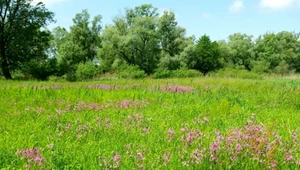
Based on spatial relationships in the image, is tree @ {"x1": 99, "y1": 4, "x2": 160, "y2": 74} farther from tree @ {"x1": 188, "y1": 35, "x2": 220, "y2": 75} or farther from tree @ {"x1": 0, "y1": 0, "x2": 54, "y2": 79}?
tree @ {"x1": 0, "y1": 0, "x2": 54, "y2": 79}

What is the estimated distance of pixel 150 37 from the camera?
5619 cm

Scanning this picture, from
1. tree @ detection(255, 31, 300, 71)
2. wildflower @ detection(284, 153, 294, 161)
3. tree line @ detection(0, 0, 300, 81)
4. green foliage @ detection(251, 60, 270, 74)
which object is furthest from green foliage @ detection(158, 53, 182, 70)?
wildflower @ detection(284, 153, 294, 161)

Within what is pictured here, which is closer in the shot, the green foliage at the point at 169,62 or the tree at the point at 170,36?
the green foliage at the point at 169,62

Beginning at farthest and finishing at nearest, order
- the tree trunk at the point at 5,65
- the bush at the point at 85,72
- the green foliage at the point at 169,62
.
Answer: the green foliage at the point at 169,62 → the tree trunk at the point at 5,65 → the bush at the point at 85,72

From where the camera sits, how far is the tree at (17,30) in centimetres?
3761

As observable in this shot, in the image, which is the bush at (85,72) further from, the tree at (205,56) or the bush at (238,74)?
the tree at (205,56)

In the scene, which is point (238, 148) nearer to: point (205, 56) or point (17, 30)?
point (17, 30)

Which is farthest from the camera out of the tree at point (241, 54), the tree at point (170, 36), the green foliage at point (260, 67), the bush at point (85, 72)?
the tree at point (241, 54)

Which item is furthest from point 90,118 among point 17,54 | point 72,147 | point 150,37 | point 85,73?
point 150,37

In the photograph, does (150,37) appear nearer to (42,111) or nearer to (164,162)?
(42,111)

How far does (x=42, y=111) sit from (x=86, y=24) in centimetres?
5779

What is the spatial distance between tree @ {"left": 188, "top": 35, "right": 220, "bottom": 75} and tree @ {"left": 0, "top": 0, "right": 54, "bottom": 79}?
95.3 ft

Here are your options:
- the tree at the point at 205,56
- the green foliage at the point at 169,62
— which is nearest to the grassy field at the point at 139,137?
the green foliage at the point at 169,62

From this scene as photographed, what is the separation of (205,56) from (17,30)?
112 ft
